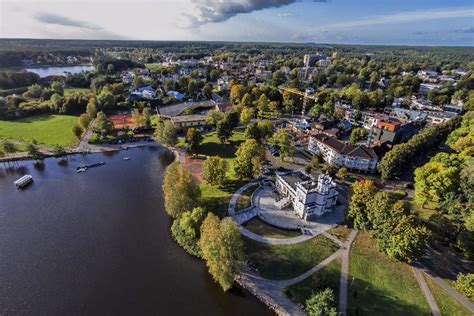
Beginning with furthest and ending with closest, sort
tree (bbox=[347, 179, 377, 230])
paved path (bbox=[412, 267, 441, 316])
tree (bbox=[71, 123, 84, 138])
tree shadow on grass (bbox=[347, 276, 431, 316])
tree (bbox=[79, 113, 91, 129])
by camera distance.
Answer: tree (bbox=[79, 113, 91, 129]) → tree (bbox=[71, 123, 84, 138]) → tree (bbox=[347, 179, 377, 230]) → paved path (bbox=[412, 267, 441, 316]) → tree shadow on grass (bbox=[347, 276, 431, 316])

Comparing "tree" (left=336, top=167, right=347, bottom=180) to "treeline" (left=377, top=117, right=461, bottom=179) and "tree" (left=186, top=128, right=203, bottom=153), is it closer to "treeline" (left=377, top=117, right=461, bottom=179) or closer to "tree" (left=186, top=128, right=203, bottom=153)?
"treeline" (left=377, top=117, right=461, bottom=179)

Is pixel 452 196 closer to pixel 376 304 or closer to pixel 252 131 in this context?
pixel 376 304

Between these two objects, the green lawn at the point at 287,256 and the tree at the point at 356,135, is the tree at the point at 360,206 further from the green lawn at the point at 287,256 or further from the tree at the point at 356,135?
the tree at the point at 356,135

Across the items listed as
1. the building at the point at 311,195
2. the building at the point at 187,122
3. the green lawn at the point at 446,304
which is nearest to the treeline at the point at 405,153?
the building at the point at 311,195

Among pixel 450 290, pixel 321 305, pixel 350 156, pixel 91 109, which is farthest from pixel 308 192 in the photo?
pixel 91 109

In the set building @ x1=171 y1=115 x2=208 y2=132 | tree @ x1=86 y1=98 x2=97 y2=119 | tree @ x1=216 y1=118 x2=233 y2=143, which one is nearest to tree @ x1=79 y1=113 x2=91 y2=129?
tree @ x1=86 y1=98 x2=97 y2=119
